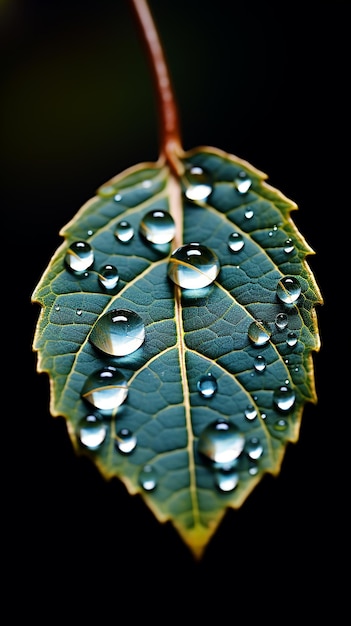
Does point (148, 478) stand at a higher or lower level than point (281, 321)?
lower

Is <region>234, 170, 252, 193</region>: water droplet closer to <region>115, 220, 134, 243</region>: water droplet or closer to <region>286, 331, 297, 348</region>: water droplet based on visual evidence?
<region>115, 220, 134, 243</region>: water droplet

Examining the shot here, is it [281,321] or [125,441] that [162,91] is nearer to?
[281,321]

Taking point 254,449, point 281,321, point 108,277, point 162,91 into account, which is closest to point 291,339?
point 281,321

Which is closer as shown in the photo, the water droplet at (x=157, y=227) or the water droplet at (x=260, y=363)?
the water droplet at (x=260, y=363)

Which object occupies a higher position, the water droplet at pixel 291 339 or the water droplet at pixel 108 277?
the water droplet at pixel 108 277

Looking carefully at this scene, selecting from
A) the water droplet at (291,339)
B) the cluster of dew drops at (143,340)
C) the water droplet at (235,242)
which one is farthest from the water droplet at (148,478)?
the water droplet at (235,242)

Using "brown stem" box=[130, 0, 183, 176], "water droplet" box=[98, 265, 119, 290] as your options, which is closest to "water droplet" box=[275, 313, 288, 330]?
"water droplet" box=[98, 265, 119, 290]

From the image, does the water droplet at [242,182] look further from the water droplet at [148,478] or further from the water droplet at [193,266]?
the water droplet at [148,478]

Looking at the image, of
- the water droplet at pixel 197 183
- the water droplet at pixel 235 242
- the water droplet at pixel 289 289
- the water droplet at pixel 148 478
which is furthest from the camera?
the water droplet at pixel 197 183
